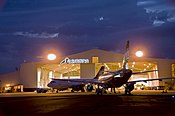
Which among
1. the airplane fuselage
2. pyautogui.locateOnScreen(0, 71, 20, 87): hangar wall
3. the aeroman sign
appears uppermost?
the aeroman sign

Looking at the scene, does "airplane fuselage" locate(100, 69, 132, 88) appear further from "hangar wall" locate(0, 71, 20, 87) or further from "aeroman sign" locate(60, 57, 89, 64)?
"hangar wall" locate(0, 71, 20, 87)

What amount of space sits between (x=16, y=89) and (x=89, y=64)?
89.2ft

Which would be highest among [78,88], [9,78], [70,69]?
[70,69]

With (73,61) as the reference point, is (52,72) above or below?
below

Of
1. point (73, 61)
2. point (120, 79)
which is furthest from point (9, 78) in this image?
point (120, 79)

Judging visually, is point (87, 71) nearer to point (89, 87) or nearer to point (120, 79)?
point (89, 87)

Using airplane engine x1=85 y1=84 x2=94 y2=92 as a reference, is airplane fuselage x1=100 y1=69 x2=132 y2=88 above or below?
above

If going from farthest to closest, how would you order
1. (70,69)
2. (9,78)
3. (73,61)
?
1. (70,69)
2. (9,78)
3. (73,61)

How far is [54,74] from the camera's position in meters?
114

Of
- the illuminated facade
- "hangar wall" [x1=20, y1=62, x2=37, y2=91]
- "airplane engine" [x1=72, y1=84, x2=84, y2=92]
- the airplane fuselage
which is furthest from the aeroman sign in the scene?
the airplane fuselage

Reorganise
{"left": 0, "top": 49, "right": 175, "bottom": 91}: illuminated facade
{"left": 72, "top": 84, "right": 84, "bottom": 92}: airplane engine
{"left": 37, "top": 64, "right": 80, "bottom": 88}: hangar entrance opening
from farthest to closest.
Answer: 1. {"left": 37, "top": 64, "right": 80, "bottom": 88}: hangar entrance opening
2. {"left": 0, "top": 49, "right": 175, "bottom": 91}: illuminated facade
3. {"left": 72, "top": 84, "right": 84, "bottom": 92}: airplane engine

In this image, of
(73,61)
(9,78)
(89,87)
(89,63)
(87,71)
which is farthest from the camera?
(9,78)

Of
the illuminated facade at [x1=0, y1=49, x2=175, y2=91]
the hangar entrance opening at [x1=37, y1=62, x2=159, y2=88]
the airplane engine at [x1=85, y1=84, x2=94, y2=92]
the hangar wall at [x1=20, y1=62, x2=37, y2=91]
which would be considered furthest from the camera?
the hangar entrance opening at [x1=37, y1=62, x2=159, y2=88]

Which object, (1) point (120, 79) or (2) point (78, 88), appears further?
(2) point (78, 88)
